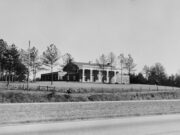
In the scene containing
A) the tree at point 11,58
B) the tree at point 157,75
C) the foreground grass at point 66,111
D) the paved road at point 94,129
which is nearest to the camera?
the paved road at point 94,129

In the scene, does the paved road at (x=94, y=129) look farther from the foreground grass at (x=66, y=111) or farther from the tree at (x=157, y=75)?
the tree at (x=157, y=75)

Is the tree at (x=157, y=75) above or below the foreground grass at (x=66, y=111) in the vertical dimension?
above

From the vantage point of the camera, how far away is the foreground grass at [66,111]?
16442mm

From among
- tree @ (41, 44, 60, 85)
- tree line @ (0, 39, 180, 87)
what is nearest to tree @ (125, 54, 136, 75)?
tree line @ (0, 39, 180, 87)

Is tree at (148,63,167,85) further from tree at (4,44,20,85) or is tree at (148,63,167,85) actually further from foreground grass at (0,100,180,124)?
foreground grass at (0,100,180,124)

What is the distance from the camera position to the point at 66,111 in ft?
60.7

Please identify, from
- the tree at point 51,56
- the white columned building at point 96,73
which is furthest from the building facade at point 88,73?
the tree at point 51,56

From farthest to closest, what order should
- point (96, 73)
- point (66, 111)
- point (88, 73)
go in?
point (96, 73) < point (88, 73) < point (66, 111)

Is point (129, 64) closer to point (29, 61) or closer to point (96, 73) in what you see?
point (96, 73)

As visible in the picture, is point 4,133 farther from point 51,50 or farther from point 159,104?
point 51,50

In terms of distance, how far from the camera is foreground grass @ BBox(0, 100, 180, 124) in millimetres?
16442

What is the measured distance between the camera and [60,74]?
3312 inches

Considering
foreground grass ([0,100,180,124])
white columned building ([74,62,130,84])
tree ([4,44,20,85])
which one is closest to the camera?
foreground grass ([0,100,180,124])

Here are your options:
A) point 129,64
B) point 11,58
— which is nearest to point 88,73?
point 129,64
